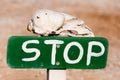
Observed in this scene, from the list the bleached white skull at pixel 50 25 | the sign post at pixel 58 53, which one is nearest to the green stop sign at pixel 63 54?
the sign post at pixel 58 53

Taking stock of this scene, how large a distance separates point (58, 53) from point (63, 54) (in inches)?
0.9

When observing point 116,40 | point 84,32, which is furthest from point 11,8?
point 84,32

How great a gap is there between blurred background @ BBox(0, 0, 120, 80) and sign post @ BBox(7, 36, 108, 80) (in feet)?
7.48

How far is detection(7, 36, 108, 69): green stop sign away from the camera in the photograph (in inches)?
85.4

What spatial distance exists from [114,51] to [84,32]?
3101 mm

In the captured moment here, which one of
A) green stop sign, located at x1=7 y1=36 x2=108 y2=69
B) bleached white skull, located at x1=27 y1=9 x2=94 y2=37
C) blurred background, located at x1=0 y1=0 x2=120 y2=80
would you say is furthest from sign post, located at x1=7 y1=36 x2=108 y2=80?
blurred background, located at x1=0 y1=0 x2=120 y2=80

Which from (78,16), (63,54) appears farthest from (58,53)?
A: (78,16)

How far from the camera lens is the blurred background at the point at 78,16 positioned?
4.58 m

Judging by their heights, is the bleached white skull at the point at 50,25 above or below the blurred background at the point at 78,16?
above

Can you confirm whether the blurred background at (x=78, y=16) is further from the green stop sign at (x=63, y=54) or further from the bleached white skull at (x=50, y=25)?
the green stop sign at (x=63, y=54)

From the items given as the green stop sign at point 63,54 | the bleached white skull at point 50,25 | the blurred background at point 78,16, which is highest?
the bleached white skull at point 50,25

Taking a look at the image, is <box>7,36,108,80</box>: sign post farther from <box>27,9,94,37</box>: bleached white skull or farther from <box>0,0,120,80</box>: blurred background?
<box>0,0,120,80</box>: blurred background

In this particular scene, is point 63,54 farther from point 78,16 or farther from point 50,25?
point 78,16

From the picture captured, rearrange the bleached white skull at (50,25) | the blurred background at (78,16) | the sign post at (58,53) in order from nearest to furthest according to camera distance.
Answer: the sign post at (58,53)
the bleached white skull at (50,25)
the blurred background at (78,16)
